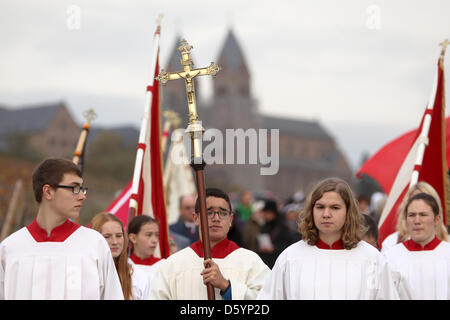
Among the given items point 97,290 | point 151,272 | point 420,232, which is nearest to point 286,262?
point 97,290

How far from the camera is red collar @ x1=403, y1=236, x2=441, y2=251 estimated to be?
639 cm

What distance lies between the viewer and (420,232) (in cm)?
632

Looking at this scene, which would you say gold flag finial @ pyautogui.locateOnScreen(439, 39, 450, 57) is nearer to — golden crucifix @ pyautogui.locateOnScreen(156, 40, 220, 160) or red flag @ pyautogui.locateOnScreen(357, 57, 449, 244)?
red flag @ pyautogui.locateOnScreen(357, 57, 449, 244)

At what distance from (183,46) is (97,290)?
158 centimetres

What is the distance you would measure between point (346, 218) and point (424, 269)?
67.7 inches

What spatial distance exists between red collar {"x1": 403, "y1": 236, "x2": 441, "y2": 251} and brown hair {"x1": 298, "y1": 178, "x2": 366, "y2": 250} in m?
A: 1.71

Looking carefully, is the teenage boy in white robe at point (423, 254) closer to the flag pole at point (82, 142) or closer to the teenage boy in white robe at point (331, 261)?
the teenage boy in white robe at point (331, 261)

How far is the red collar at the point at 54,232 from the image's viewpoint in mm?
4781

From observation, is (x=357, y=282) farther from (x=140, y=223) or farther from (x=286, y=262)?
(x=140, y=223)

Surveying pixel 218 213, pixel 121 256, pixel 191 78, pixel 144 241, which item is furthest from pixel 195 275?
pixel 144 241

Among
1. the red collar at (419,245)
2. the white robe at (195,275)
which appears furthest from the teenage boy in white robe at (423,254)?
the white robe at (195,275)

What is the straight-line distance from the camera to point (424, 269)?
6.27 metres

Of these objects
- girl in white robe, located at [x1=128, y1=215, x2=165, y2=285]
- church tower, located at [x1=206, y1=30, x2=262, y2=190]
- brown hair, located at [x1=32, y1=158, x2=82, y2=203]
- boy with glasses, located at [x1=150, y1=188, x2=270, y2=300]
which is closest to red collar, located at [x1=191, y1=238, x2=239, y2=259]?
boy with glasses, located at [x1=150, y1=188, x2=270, y2=300]

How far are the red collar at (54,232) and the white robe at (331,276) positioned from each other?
1163mm
